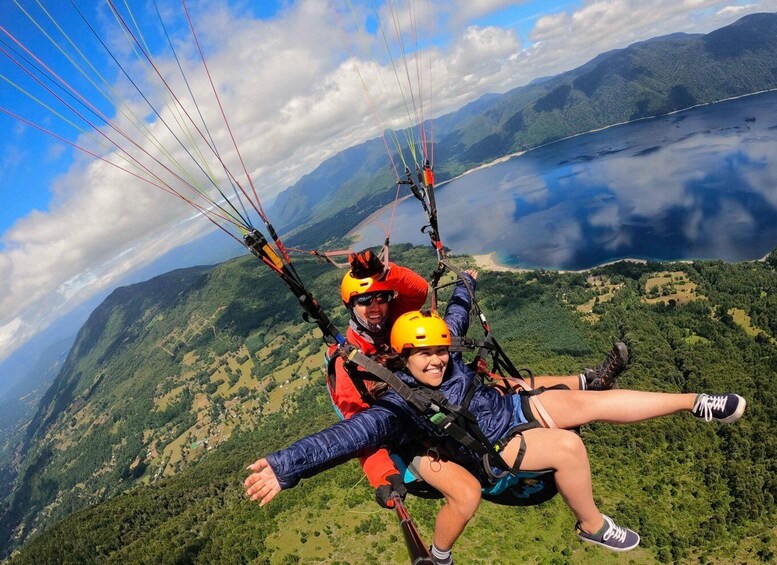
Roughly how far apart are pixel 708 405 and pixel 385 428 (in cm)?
241

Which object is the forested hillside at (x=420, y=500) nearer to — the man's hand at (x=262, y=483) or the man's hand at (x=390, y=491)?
the man's hand at (x=390, y=491)

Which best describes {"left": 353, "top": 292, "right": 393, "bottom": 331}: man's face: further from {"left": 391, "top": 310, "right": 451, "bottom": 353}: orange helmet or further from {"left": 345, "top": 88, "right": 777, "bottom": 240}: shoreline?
{"left": 345, "top": 88, "right": 777, "bottom": 240}: shoreline

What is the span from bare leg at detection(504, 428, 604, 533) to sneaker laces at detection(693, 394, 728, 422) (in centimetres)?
86

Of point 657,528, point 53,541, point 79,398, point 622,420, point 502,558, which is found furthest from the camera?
point 79,398

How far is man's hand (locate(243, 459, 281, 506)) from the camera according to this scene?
2484 mm

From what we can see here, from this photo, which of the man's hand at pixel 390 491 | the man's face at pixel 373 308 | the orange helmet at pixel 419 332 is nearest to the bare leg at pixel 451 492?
the man's hand at pixel 390 491

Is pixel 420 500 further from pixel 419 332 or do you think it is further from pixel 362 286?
pixel 419 332

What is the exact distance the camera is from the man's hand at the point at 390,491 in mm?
2975

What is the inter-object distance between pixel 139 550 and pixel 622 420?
40817 mm

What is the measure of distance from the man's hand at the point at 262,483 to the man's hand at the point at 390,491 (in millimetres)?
795

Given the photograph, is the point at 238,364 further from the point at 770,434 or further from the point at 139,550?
the point at 770,434

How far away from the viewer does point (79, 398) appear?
16075cm

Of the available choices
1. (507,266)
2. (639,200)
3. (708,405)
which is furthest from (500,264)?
(708,405)

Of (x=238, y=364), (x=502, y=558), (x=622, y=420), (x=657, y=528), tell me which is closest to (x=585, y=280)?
(x=657, y=528)
